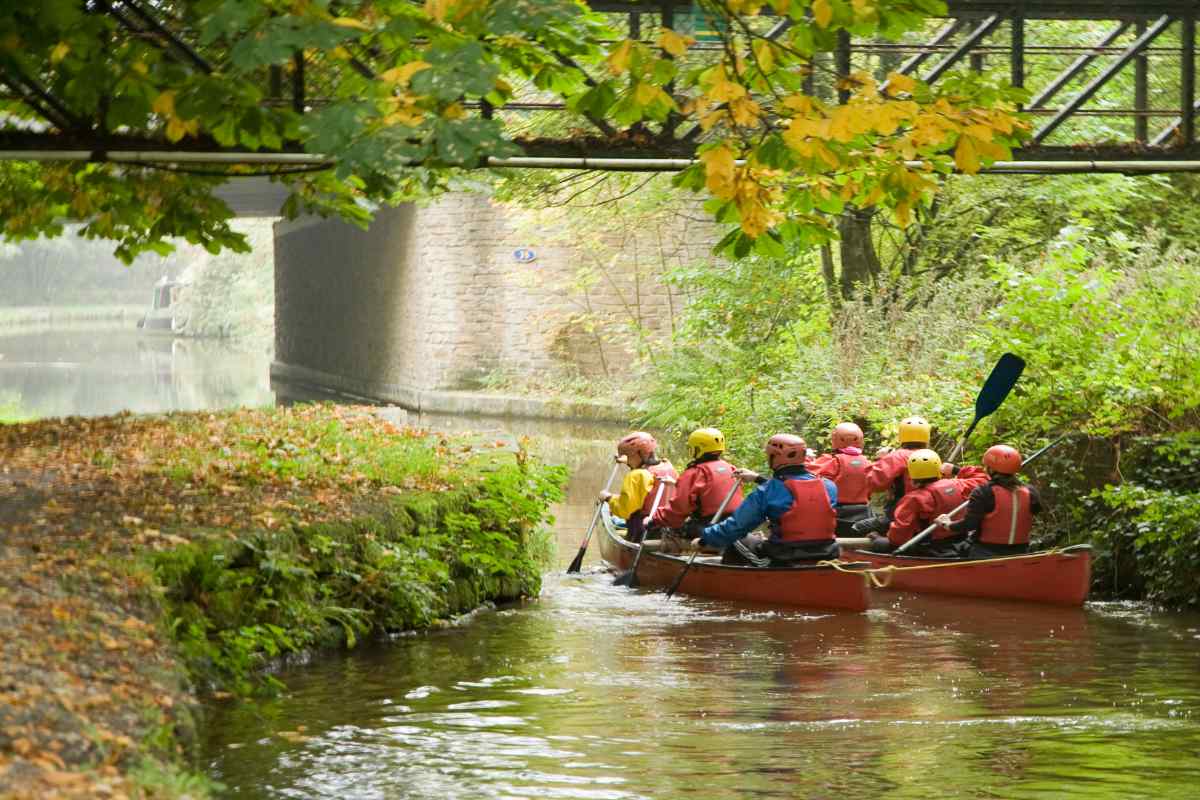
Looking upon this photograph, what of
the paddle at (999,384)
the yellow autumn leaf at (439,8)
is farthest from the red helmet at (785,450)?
the yellow autumn leaf at (439,8)

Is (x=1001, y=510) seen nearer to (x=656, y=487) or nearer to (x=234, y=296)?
(x=656, y=487)

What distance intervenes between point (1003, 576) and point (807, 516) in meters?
1.76

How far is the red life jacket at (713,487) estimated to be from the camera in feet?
48.5

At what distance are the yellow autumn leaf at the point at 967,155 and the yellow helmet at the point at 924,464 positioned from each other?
22.0 ft

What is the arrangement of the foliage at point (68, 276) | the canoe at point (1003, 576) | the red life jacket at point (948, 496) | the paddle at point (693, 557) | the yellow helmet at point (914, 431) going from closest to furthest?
the canoe at point (1003, 576)
the paddle at point (693, 557)
the red life jacket at point (948, 496)
the yellow helmet at point (914, 431)
the foliage at point (68, 276)

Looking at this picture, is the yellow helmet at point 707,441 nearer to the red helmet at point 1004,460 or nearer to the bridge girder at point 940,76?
the red helmet at point 1004,460

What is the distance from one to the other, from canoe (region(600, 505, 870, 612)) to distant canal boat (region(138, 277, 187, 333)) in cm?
7407

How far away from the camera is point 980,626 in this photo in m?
12.8

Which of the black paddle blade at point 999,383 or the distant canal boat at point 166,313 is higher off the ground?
the distant canal boat at point 166,313

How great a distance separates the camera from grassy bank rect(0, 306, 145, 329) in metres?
93.4

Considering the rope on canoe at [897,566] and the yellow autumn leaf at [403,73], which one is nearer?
the yellow autumn leaf at [403,73]

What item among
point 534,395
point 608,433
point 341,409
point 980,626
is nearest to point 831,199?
point 980,626

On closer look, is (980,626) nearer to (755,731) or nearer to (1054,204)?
(755,731)

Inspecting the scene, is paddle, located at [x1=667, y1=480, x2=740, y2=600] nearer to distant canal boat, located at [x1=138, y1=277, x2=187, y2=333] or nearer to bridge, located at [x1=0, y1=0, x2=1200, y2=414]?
bridge, located at [x1=0, y1=0, x2=1200, y2=414]
